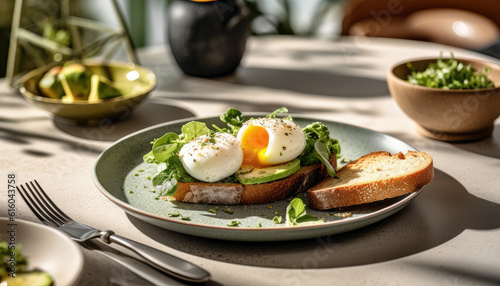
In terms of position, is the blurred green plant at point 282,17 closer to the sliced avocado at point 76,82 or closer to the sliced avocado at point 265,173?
the sliced avocado at point 76,82

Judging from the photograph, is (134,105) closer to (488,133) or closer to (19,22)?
(19,22)

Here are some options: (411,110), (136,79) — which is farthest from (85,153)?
(411,110)

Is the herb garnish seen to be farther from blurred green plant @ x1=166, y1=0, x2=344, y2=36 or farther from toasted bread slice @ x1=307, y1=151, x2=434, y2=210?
blurred green plant @ x1=166, y1=0, x2=344, y2=36

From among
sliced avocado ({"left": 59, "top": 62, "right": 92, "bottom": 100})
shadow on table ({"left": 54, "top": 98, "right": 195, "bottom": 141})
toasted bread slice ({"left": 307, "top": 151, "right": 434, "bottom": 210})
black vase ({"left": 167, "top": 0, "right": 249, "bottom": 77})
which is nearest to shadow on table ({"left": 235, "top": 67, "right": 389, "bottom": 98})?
black vase ({"left": 167, "top": 0, "right": 249, "bottom": 77})

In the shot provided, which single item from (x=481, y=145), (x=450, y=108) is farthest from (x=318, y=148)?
(x=481, y=145)

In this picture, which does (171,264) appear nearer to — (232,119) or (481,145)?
(232,119)
